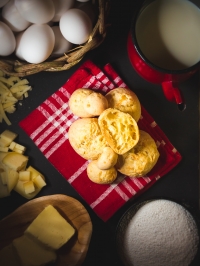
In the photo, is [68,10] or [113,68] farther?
[113,68]

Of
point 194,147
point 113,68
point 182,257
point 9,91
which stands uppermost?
point 9,91

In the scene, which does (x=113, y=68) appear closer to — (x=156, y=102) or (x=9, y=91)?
(x=156, y=102)

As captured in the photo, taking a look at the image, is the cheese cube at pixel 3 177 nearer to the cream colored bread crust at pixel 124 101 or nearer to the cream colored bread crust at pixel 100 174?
the cream colored bread crust at pixel 100 174

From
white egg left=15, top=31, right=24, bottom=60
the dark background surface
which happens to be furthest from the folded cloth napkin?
white egg left=15, top=31, right=24, bottom=60

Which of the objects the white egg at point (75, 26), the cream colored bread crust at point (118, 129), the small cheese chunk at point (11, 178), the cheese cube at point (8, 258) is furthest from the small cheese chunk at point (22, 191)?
the white egg at point (75, 26)

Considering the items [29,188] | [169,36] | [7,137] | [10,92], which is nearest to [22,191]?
[29,188]

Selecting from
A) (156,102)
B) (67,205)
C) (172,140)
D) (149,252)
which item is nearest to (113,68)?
(156,102)
